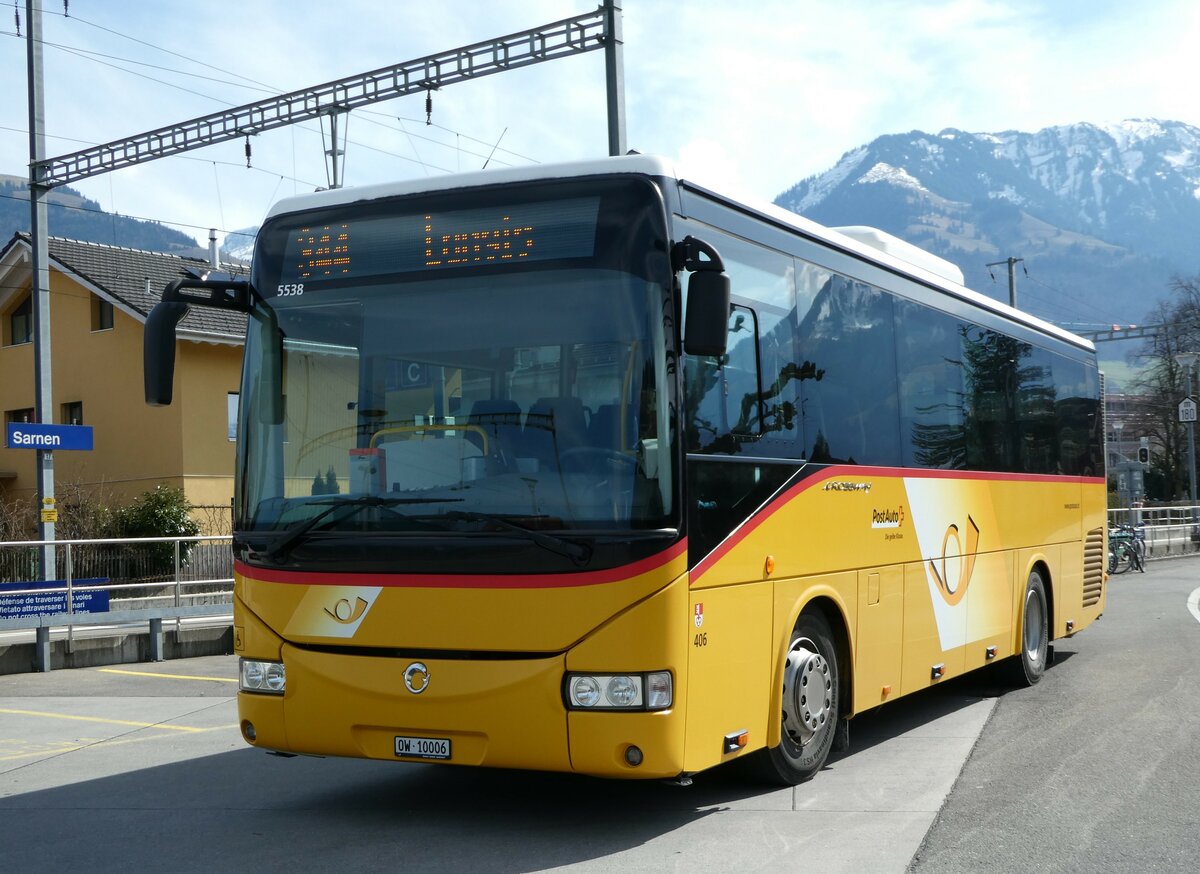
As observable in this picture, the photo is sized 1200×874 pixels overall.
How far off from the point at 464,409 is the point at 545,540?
756 mm

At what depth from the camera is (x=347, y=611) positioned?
6984 millimetres

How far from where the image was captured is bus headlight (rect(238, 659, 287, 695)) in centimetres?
721

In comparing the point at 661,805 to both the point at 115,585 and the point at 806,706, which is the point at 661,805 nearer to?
the point at 806,706

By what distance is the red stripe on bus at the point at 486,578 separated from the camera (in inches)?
254

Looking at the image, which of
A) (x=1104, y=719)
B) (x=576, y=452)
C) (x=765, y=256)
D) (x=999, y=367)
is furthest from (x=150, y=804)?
(x=999, y=367)

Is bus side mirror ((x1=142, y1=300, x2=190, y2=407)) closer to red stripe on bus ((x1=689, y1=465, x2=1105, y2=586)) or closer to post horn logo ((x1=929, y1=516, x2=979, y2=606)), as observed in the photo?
red stripe on bus ((x1=689, y1=465, x2=1105, y2=586))

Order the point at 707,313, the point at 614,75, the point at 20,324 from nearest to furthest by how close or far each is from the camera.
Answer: the point at 707,313
the point at 614,75
the point at 20,324

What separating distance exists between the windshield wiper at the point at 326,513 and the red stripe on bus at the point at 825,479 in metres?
1.27

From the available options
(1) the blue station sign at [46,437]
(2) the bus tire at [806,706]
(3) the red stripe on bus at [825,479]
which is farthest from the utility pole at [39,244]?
(2) the bus tire at [806,706]

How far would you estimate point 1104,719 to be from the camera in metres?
10.1

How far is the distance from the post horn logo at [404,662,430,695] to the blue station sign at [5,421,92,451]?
14.5m

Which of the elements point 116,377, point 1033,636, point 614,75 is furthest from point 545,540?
point 116,377

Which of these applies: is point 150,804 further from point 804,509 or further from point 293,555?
point 804,509

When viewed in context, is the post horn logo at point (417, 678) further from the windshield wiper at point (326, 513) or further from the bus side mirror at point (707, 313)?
the bus side mirror at point (707, 313)
